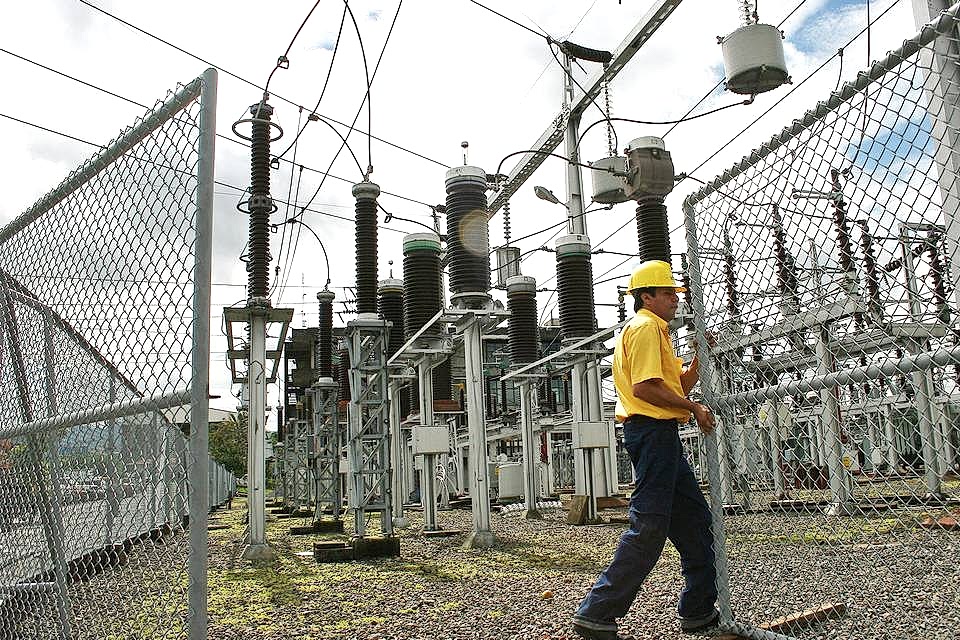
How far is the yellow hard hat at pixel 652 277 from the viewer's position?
11.8ft

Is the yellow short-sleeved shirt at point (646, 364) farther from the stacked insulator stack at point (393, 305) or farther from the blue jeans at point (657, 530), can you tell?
the stacked insulator stack at point (393, 305)

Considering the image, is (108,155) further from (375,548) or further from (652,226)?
(375,548)

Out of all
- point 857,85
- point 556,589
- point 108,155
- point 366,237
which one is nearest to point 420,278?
point 366,237

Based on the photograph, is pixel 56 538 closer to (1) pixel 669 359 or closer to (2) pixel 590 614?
(2) pixel 590 614

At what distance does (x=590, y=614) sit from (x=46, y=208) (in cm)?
271

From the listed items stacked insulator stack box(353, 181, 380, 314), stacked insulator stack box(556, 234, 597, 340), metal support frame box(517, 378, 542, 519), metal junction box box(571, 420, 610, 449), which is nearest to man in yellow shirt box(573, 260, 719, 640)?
stacked insulator stack box(353, 181, 380, 314)

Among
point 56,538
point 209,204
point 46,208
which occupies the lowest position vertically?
point 56,538

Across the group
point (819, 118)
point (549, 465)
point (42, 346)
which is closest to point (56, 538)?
point (42, 346)

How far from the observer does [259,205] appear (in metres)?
8.62

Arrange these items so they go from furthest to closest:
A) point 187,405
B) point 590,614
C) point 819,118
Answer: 1. point 590,614
2. point 819,118
3. point 187,405

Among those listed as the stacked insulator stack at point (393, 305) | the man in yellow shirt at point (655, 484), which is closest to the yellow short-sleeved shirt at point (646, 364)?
the man in yellow shirt at point (655, 484)

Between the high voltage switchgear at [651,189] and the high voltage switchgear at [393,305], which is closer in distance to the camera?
the high voltage switchgear at [651,189]

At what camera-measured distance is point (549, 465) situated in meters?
17.0

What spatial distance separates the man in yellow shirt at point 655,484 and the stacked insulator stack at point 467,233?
16.0ft
